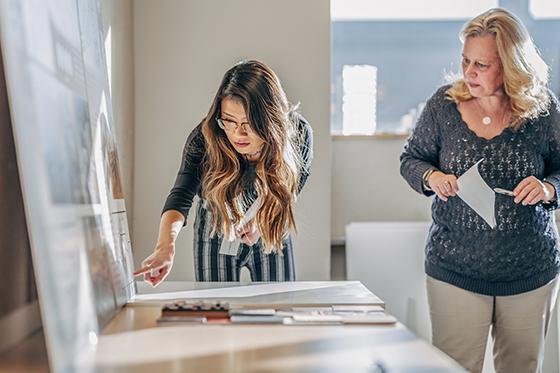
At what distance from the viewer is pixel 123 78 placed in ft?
9.24

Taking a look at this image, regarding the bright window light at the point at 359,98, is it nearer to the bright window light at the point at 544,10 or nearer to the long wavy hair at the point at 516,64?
the bright window light at the point at 544,10

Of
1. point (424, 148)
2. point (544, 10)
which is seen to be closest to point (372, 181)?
point (424, 148)

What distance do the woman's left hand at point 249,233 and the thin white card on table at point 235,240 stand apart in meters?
0.01

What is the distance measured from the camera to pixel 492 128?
2090 mm

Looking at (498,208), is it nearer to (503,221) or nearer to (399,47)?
(503,221)

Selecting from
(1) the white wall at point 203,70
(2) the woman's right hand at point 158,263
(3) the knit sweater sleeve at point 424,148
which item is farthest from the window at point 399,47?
(2) the woman's right hand at point 158,263

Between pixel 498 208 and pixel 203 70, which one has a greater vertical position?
pixel 203 70

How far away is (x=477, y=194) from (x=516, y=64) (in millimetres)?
383

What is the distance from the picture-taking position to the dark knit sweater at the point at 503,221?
205 cm

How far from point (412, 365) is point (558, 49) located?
267cm

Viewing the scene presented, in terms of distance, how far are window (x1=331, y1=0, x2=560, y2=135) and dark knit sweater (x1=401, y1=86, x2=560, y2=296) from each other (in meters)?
1.24

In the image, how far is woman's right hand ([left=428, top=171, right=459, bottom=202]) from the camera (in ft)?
6.57

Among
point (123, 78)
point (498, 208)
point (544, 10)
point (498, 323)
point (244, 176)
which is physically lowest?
point (498, 323)

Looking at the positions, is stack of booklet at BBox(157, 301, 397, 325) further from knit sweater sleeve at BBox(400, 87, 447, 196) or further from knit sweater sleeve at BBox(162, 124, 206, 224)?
knit sweater sleeve at BBox(400, 87, 447, 196)
